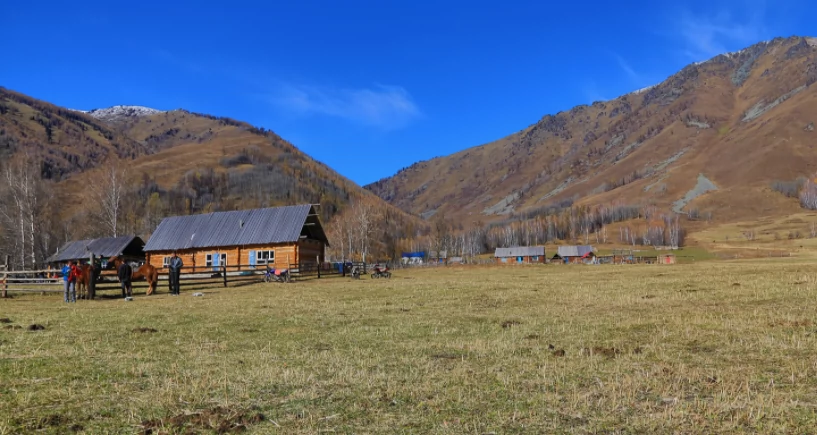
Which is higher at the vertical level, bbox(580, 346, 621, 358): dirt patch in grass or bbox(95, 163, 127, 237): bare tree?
bbox(95, 163, 127, 237): bare tree

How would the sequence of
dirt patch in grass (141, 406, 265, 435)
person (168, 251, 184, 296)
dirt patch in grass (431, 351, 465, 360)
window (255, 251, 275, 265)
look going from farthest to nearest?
window (255, 251, 275, 265) < person (168, 251, 184, 296) < dirt patch in grass (431, 351, 465, 360) < dirt patch in grass (141, 406, 265, 435)

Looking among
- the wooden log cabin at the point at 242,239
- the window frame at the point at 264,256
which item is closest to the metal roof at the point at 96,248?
the wooden log cabin at the point at 242,239

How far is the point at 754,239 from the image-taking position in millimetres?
179500

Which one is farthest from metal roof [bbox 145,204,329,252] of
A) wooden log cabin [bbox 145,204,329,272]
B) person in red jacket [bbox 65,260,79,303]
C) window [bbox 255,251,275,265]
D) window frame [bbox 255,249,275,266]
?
person in red jacket [bbox 65,260,79,303]

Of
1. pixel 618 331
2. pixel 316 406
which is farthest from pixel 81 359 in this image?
pixel 618 331

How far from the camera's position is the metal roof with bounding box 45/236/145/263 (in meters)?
59.1

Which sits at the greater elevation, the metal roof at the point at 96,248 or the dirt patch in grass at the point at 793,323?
the metal roof at the point at 96,248

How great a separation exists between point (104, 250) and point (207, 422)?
6314 centimetres

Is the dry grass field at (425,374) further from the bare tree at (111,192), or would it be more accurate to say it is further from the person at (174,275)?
the bare tree at (111,192)

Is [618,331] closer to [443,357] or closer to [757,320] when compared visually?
[757,320]

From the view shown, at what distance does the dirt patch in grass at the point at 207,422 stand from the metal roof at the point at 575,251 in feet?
523

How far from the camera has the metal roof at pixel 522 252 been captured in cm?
15975

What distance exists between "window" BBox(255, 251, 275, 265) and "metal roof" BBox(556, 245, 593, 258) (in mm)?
121032

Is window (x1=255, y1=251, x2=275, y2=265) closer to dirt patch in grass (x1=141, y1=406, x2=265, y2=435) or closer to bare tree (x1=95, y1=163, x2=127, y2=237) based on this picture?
bare tree (x1=95, y1=163, x2=127, y2=237)
